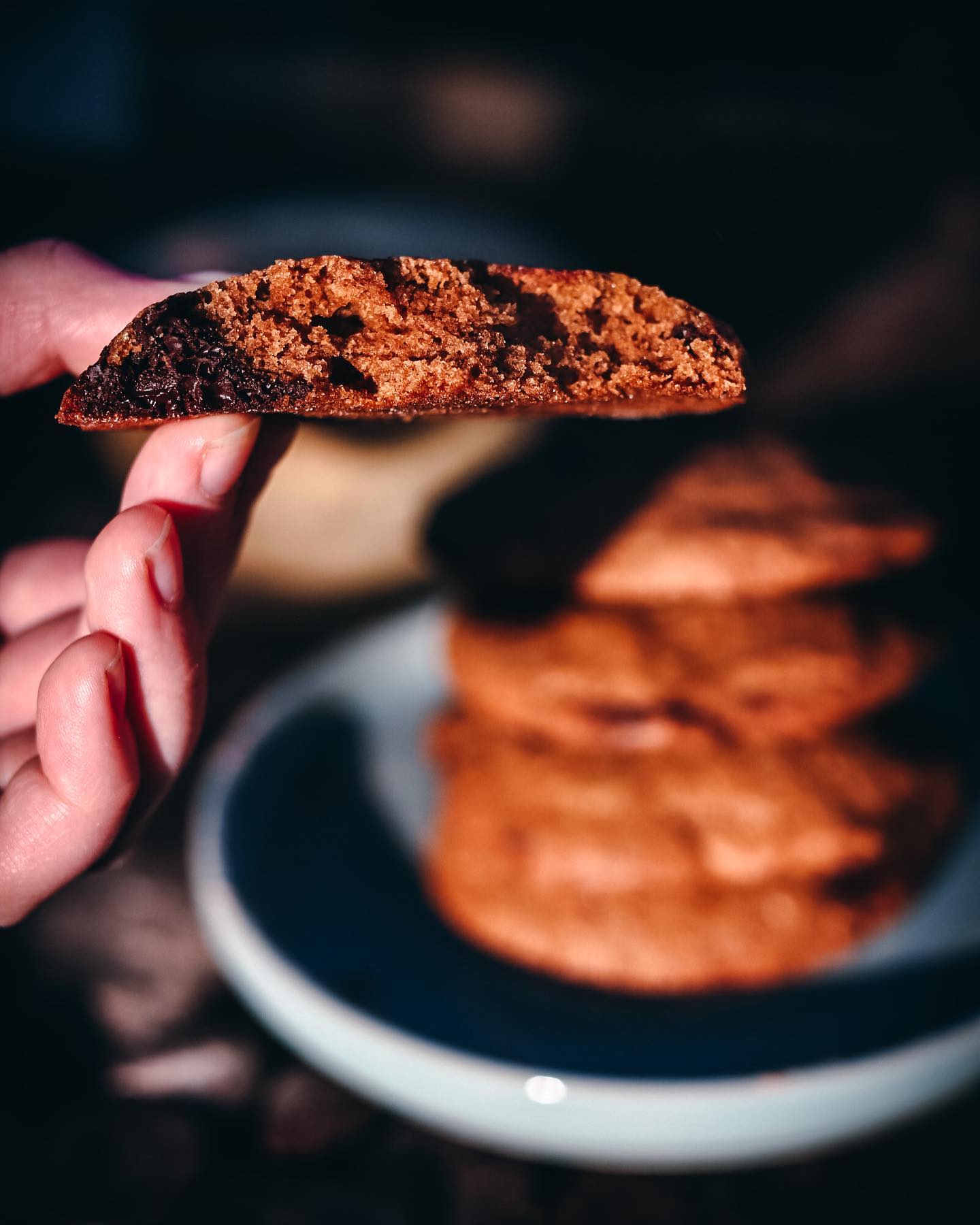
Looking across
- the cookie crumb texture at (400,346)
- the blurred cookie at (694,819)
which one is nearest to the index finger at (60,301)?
the cookie crumb texture at (400,346)

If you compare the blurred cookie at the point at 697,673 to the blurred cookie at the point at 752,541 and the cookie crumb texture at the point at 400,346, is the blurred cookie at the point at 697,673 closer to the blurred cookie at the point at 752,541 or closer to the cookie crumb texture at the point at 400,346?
the blurred cookie at the point at 752,541

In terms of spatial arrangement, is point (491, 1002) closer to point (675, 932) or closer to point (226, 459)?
point (675, 932)

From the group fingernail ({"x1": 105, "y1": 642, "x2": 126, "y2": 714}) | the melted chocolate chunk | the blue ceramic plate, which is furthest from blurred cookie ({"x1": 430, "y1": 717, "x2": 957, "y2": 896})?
the melted chocolate chunk

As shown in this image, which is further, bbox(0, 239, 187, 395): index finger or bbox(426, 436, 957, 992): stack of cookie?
bbox(426, 436, 957, 992): stack of cookie

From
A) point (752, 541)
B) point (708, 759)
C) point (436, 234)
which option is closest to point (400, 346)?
point (752, 541)

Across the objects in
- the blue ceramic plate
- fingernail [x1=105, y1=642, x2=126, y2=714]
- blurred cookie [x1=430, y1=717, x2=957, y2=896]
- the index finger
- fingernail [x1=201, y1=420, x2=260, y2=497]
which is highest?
the index finger

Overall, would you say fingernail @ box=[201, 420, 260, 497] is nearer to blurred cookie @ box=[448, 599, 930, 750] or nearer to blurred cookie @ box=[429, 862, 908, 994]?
blurred cookie @ box=[448, 599, 930, 750]

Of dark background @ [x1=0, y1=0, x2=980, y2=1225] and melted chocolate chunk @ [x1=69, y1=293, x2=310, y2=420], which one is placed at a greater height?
melted chocolate chunk @ [x1=69, y1=293, x2=310, y2=420]
